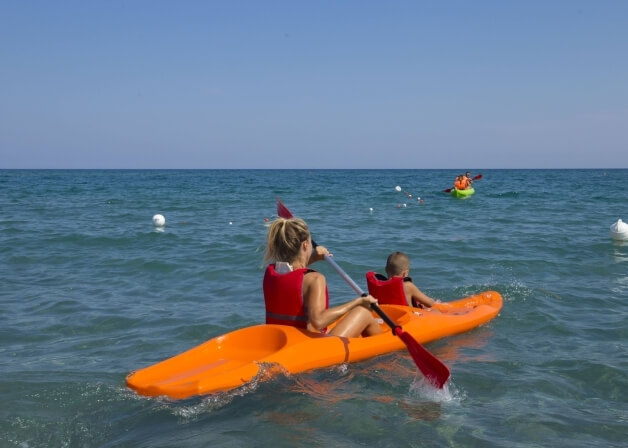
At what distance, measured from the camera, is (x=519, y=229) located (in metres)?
13.3

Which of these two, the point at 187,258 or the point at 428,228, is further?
the point at 428,228

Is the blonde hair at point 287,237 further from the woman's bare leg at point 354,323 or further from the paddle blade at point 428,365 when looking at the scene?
the paddle blade at point 428,365

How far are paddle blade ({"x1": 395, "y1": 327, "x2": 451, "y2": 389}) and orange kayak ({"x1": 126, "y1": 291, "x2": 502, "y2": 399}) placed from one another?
0.39 metres

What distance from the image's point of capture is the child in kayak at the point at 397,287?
5.70 metres

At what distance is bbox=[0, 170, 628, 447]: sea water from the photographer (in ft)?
11.6

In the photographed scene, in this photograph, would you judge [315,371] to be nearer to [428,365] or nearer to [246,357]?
[246,357]

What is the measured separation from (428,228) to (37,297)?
906 centimetres

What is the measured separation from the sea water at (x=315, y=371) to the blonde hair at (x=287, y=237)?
Result: 0.85m

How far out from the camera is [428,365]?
4227 mm

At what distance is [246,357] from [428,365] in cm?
136

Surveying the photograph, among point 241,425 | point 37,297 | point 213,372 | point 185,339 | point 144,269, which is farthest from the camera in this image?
point 144,269

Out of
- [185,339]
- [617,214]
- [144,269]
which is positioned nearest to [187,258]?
[144,269]

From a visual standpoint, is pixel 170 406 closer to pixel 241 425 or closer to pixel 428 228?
pixel 241 425

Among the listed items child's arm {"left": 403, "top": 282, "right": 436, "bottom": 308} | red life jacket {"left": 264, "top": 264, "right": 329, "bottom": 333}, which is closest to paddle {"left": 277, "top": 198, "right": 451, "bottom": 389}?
red life jacket {"left": 264, "top": 264, "right": 329, "bottom": 333}
